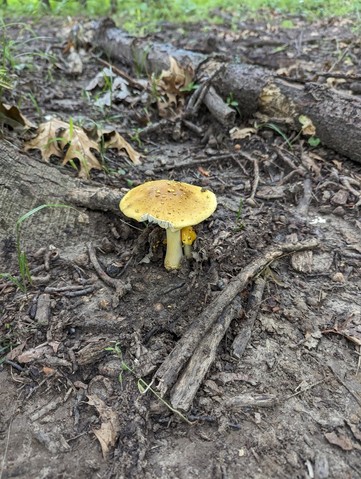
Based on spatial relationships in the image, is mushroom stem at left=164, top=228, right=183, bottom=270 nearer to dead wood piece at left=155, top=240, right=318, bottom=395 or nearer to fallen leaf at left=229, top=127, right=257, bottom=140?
dead wood piece at left=155, top=240, right=318, bottom=395

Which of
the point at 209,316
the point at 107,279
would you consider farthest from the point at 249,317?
the point at 107,279

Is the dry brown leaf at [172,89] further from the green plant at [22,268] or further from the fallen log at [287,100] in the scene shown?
the green plant at [22,268]

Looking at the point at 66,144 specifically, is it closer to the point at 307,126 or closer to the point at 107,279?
the point at 107,279

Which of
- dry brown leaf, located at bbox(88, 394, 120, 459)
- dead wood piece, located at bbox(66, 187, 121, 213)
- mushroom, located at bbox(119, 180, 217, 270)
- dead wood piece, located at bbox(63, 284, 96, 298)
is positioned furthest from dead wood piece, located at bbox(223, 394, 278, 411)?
dead wood piece, located at bbox(66, 187, 121, 213)

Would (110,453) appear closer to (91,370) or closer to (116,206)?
(91,370)

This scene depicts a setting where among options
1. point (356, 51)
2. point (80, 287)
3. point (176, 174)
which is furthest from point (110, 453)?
point (356, 51)

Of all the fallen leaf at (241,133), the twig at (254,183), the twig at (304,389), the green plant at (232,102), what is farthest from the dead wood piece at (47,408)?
the green plant at (232,102)
